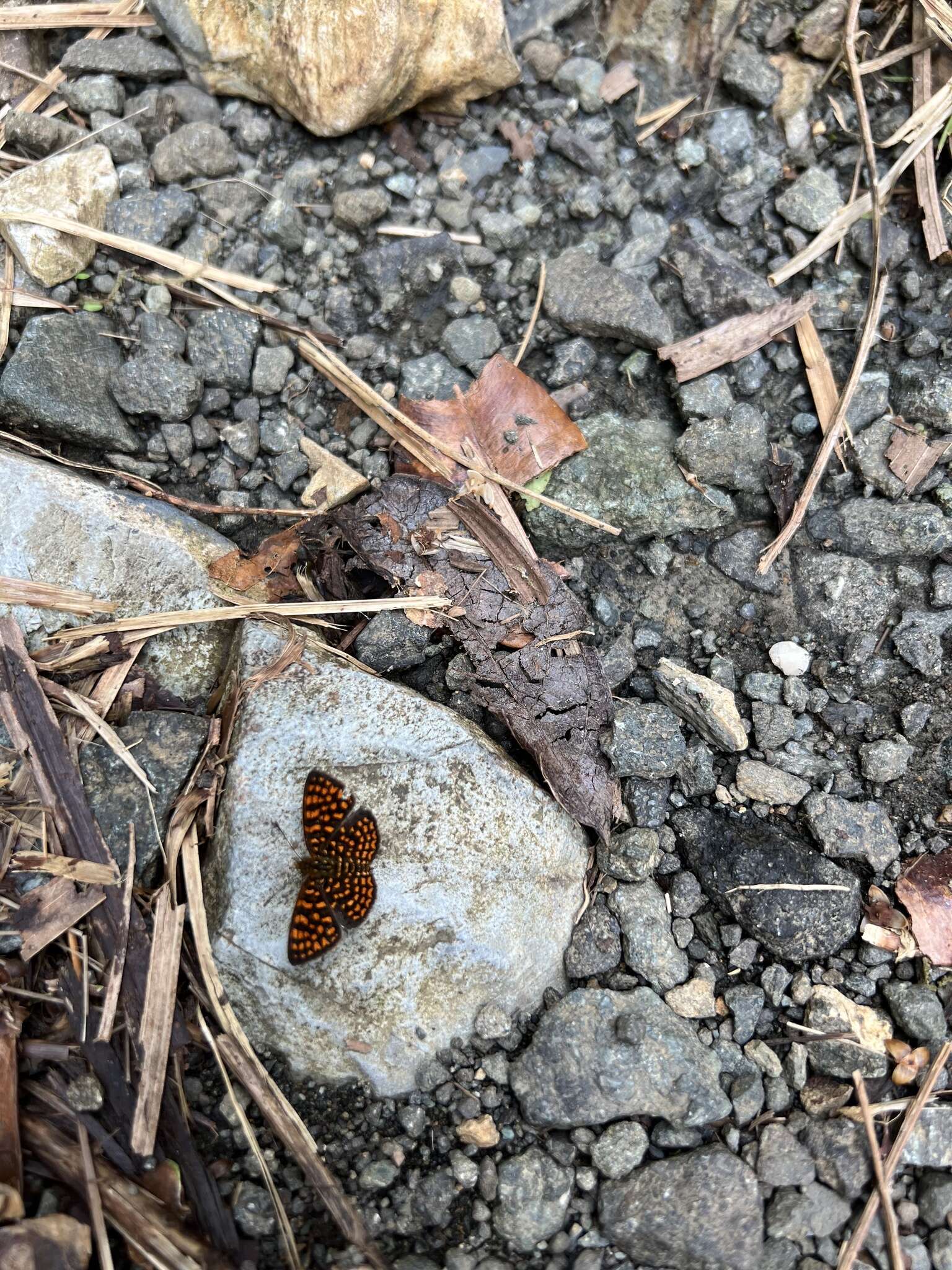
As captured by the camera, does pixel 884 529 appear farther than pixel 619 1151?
Yes

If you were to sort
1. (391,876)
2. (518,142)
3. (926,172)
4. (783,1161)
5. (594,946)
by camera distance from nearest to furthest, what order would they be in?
(783,1161)
(391,876)
(594,946)
(926,172)
(518,142)

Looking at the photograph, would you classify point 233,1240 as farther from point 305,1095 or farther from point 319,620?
point 319,620

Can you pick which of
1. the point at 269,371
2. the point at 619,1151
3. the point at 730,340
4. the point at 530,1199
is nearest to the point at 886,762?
the point at 619,1151

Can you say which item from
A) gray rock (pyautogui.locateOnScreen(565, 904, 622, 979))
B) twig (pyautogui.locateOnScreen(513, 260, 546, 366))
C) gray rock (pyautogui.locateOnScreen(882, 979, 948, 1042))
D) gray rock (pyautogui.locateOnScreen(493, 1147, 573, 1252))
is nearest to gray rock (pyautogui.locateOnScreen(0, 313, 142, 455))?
twig (pyautogui.locateOnScreen(513, 260, 546, 366))

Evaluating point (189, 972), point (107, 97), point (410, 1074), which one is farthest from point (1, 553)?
point (410, 1074)

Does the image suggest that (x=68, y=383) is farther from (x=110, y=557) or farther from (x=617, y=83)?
(x=617, y=83)

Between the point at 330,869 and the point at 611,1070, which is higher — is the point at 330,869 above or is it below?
above

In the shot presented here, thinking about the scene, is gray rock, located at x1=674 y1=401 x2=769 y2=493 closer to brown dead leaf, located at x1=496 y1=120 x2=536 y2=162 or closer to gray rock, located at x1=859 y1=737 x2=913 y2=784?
gray rock, located at x1=859 y1=737 x2=913 y2=784

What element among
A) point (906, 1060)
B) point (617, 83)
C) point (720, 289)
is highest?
point (617, 83)
